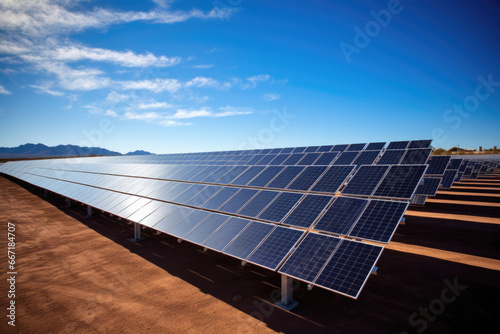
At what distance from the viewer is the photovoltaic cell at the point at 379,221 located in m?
7.05

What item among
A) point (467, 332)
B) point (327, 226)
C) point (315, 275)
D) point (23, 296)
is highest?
point (327, 226)

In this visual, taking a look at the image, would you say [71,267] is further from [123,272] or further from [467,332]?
[467,332]

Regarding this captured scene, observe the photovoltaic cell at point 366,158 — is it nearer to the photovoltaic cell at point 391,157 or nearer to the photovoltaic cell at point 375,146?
the photovoltaic cell at point 391,157

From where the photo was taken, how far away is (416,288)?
888cm

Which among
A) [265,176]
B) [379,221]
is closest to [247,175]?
[265,176]

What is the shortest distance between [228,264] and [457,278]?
9.84 m

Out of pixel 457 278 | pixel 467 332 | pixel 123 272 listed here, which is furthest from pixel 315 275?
pixel 123 272

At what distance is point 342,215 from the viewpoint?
8367 millimetres

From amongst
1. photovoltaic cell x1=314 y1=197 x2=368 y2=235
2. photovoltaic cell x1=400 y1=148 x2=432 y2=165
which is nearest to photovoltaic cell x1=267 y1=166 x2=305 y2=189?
photovoltaic cell x1=314 y1=197 x2=368 y2=235

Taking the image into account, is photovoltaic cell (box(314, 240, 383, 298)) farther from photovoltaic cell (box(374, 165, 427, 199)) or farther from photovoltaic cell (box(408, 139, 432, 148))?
photovoltaic cell (box(408, 139, 432, 148))

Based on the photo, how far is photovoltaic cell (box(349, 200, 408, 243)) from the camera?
7055 mm

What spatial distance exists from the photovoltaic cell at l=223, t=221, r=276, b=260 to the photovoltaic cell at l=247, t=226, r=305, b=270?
254mm

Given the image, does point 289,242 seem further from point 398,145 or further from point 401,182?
point 398,145

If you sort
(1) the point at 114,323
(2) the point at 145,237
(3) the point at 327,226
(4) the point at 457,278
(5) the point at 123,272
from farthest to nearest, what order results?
(2) the point at 145,237
(5) the point at 123,272
(4) the point at 457,278
(3) the point at 327,226
(1) the point at 114,323
